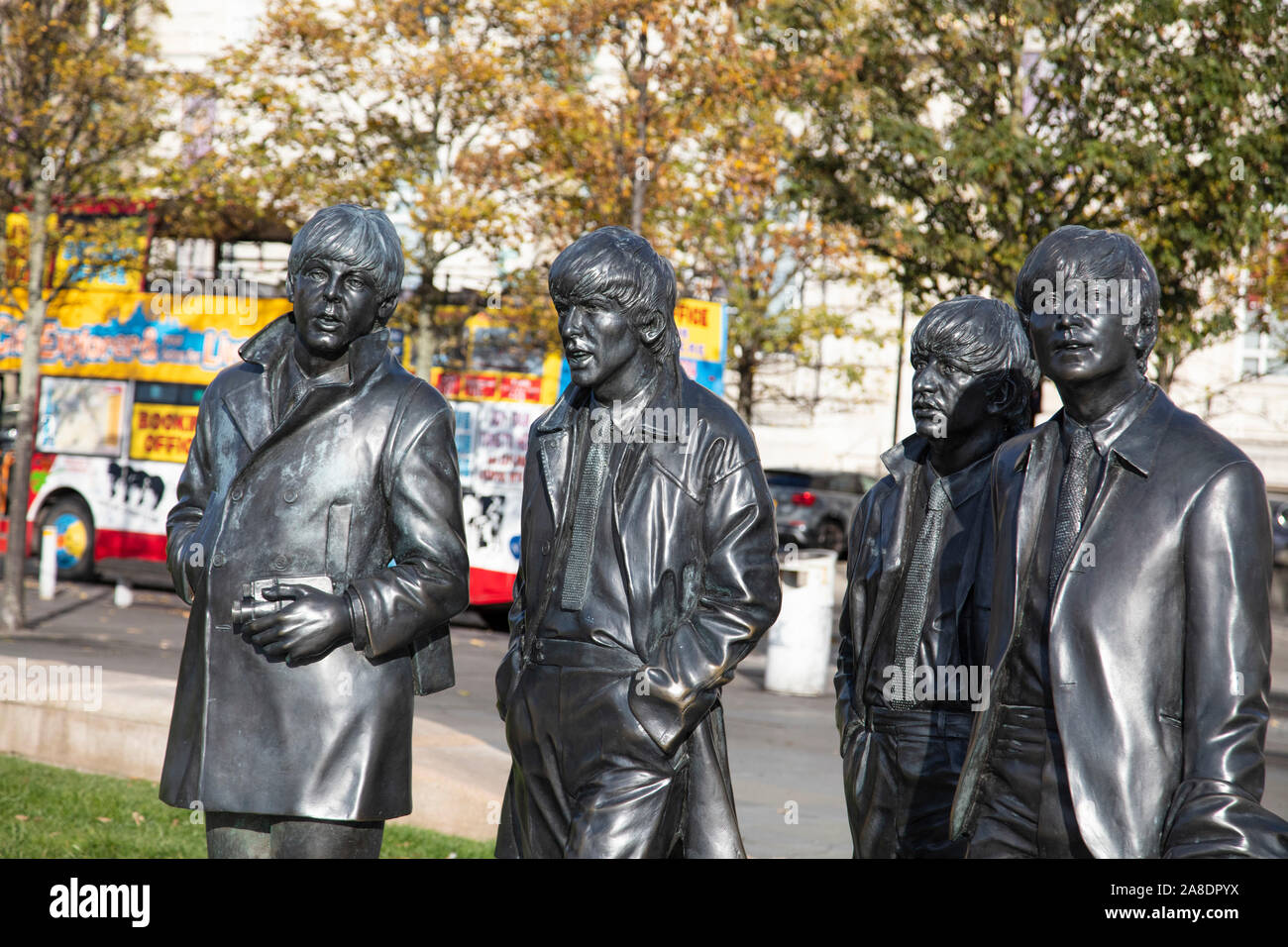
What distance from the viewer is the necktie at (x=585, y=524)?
3.95 m

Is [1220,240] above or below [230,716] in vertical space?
above

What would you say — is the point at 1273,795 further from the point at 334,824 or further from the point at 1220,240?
the point at 334,824

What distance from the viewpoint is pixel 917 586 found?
4.55 metres

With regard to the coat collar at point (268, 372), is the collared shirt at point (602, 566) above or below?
below

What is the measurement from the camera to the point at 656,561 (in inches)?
156

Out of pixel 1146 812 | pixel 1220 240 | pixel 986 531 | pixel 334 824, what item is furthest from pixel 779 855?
pixel 1220 240

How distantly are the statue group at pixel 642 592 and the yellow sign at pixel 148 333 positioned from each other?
15.2 meters

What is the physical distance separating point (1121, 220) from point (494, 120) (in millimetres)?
9325

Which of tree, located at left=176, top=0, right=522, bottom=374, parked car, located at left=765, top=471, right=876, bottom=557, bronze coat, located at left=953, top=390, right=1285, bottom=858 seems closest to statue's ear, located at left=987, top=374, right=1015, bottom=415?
bronze coat, located at left=953, top=390, right=1285, bottom=858

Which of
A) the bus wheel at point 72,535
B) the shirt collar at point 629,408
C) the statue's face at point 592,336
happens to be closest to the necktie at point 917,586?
the shirt collar at point 629,408

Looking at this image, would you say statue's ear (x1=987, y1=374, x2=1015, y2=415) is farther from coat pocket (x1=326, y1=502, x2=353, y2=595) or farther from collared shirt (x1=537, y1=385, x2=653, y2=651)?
coat pocket (x1=326, y1=502, x2=353, y2=595)

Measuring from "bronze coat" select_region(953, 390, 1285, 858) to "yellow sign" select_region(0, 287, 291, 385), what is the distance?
54.0 ft

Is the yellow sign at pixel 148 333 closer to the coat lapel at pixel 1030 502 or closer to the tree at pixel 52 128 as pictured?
the tree at pixel 52 128

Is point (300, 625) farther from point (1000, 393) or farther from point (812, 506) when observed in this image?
point (812, 506)
